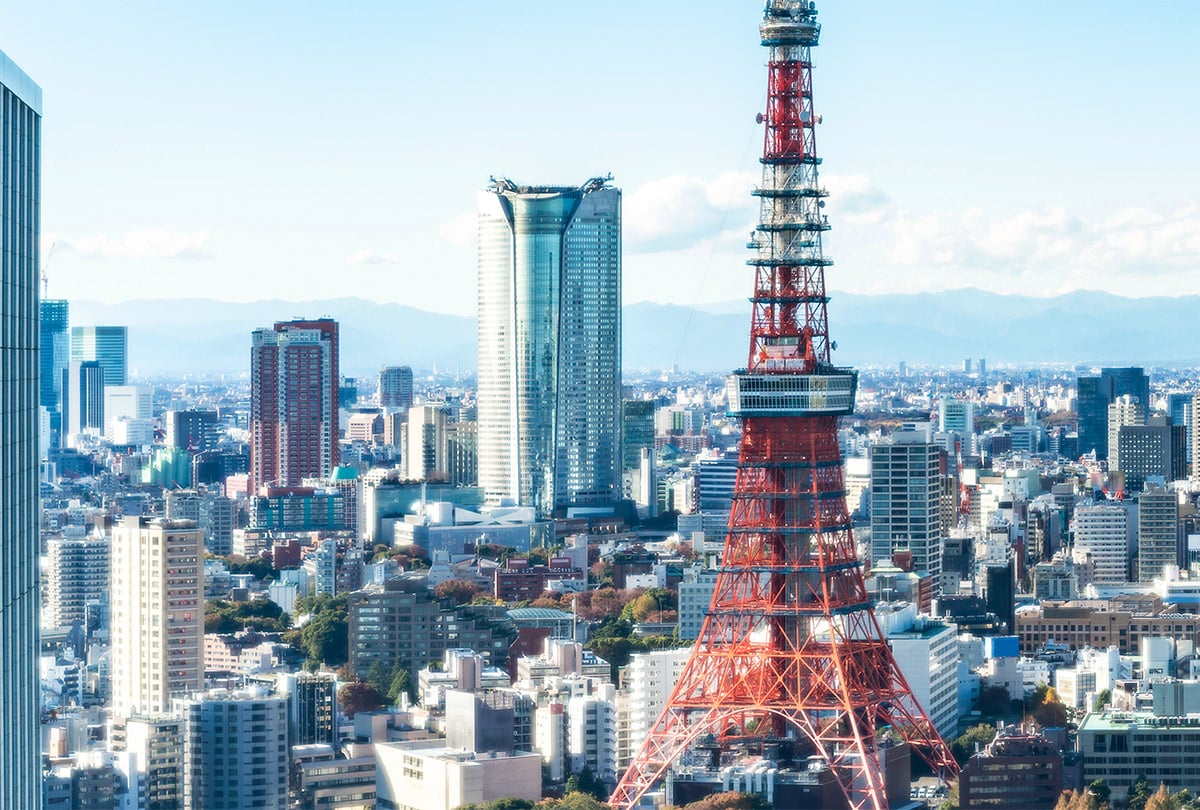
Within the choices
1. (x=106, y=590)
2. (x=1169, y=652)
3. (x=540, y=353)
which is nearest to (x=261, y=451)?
(x=540, y=353)

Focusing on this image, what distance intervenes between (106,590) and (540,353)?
1417 inches

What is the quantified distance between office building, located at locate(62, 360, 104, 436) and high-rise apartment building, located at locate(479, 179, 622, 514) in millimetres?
68280

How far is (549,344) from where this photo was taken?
10344cm

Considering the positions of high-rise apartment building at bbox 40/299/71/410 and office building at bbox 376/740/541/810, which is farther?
high-rise apartment building at bbox 40/299/71/410

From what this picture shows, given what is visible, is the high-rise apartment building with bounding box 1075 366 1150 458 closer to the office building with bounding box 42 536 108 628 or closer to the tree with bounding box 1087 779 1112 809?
the office building with bounding box 42 536 108 628

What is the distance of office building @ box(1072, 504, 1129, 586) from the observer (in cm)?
8350

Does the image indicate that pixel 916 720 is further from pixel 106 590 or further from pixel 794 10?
pixel 106 590

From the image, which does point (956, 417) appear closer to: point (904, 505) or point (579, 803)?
point (904, 505)

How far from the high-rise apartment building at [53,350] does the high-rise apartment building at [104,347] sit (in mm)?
13518

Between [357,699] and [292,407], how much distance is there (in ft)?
251

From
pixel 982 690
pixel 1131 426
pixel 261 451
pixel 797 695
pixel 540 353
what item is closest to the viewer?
pixel 797 695

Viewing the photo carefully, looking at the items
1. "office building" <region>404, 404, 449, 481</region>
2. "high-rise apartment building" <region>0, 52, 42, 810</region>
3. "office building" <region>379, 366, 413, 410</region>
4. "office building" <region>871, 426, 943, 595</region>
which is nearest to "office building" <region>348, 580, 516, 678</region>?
"office building" <region>871, 426, 943, 595</region>

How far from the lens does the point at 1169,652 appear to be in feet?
186

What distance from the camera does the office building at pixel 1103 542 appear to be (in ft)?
274
